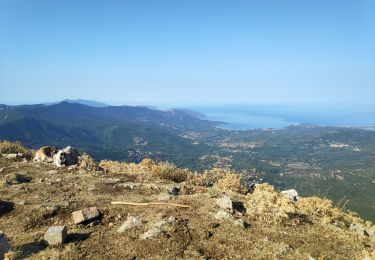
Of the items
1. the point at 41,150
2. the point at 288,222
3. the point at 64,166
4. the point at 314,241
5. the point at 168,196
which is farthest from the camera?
the point at 41,150

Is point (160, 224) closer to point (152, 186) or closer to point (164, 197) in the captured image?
point (164, 197)

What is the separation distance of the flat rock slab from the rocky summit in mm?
27

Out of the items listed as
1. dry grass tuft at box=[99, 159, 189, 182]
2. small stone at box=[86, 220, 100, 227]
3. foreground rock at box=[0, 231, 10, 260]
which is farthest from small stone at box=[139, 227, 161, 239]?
dry grass tuft at box=[99, 159, 189, 182]

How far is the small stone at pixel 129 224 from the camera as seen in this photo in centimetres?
895

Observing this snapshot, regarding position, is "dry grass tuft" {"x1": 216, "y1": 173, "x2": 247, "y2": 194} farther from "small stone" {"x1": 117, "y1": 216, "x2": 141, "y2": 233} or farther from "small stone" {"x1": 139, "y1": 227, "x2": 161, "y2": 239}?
"small stone" {"x1": 139, "y1": 227, "x2": 161, "y2": 239}

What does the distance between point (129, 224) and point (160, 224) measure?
86 centimetres

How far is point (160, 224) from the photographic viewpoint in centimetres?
904

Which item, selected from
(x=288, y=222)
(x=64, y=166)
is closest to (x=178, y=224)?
(x=288, y=222)

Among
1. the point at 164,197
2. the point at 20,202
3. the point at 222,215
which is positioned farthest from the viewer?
the point at 164,197

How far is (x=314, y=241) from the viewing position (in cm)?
Answer: 902

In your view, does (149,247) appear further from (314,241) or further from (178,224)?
(314,241)

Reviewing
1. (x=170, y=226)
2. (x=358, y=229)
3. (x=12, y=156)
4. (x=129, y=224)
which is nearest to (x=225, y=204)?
(x=170, y=226)

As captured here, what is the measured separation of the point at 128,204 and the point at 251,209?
3.93m

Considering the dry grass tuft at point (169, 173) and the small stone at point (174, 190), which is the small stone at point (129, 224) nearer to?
the small stone at point (174, 190)
